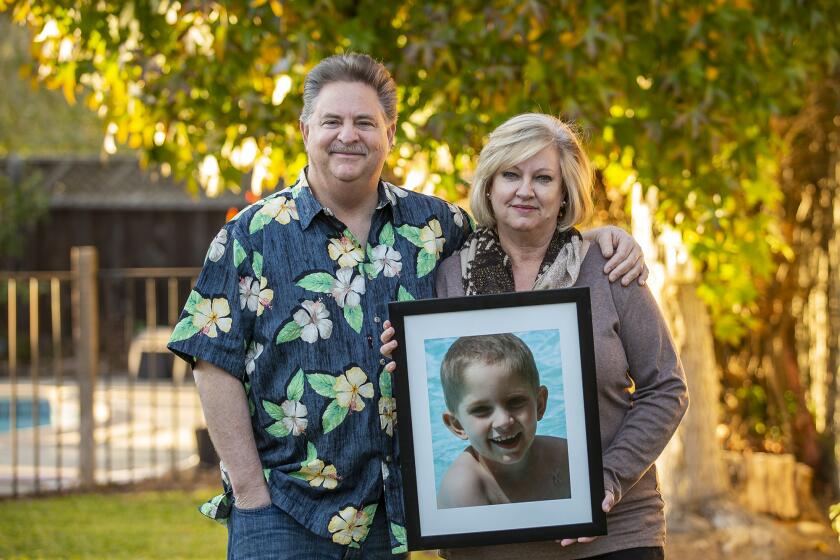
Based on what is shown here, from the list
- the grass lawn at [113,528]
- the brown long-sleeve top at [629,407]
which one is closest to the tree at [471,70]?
the brown long-sleeve top at [629,407]

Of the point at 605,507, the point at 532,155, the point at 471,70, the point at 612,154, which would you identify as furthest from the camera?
the point at 612,154

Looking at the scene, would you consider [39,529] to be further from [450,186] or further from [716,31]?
[716,31]

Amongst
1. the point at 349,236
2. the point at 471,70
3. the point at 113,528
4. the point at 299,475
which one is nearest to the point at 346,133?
the point at 349,236

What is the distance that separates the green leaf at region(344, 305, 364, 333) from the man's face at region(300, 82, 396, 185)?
311 millimetres

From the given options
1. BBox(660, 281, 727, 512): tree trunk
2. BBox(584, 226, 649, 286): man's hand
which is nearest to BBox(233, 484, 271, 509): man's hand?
BBox(584, 226, 649, 286): man's hand

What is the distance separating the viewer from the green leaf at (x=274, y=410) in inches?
99.3

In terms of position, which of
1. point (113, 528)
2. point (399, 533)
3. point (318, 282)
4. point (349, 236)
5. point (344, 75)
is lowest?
point (113, 528)

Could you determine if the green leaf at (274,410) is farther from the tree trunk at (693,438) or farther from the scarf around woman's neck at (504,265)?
the tree trunk at (693,438)

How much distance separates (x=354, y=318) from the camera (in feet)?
8.32

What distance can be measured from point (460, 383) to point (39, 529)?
220 inches

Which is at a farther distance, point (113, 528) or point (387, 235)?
point (113, 528)

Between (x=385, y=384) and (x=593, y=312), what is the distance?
0.53 meters

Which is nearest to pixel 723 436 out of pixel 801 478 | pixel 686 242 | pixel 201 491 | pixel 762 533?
pixel 801 478

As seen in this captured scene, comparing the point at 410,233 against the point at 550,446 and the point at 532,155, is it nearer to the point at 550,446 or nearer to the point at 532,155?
the point at 532,155
